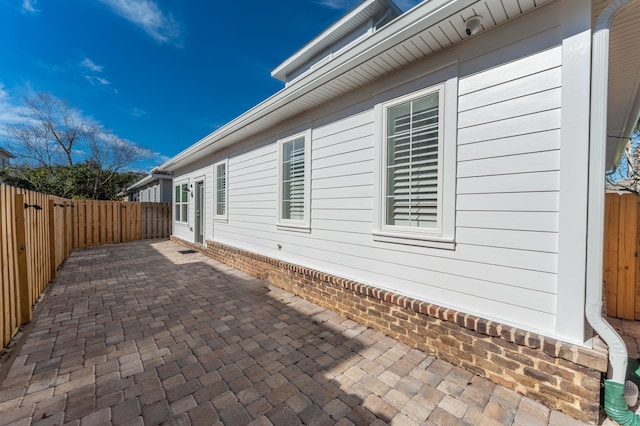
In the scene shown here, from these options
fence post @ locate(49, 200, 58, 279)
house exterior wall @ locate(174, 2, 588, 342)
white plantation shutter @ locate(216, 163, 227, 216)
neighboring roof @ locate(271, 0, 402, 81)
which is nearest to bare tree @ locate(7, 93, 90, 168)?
fence post @ locate(49, 200, 58, 279)

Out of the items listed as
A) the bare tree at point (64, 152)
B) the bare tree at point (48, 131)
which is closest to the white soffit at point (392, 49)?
the bare tree at point (64, 152)

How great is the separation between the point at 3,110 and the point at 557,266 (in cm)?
2562

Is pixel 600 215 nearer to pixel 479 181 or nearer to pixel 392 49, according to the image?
pixel 479 181

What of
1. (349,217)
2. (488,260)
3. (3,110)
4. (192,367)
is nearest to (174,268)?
(192,367)

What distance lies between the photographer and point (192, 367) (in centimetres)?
243

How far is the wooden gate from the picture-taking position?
3.43 m

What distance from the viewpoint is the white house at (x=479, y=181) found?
189 cm

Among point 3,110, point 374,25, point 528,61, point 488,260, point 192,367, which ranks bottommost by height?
point 192,367

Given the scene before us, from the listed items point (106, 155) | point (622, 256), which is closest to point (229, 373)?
point (622, 256)

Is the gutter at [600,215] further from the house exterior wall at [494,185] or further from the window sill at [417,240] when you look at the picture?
the window sill at [417,240]

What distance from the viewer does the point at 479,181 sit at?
242cm

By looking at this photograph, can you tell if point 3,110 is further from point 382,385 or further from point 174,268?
point 382,385

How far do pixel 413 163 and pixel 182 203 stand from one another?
993 centimetres

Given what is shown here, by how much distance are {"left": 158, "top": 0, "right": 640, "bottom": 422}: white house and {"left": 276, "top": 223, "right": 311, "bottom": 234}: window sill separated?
0.08m
